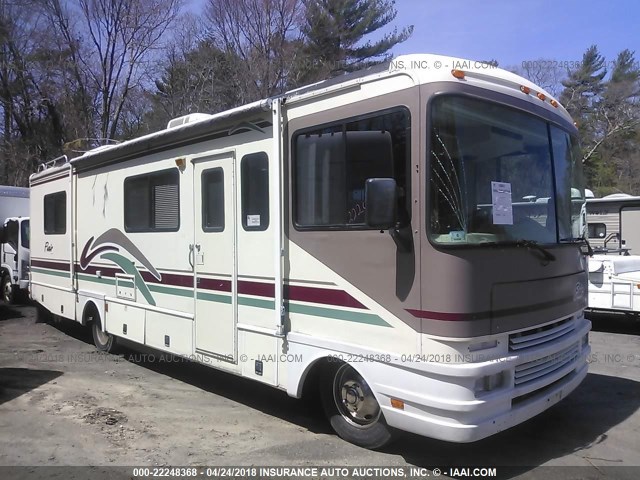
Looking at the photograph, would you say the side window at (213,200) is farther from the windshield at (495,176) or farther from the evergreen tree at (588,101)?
the evergreen tree at (588,101)

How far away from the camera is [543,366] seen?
447cm

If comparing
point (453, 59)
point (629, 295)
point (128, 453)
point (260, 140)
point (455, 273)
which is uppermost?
point (453, 59)

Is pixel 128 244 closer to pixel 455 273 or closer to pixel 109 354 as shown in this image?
pixel 109 354

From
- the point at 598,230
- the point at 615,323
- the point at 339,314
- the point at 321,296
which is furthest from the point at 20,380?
the point at 598,230

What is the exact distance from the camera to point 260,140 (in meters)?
5.16

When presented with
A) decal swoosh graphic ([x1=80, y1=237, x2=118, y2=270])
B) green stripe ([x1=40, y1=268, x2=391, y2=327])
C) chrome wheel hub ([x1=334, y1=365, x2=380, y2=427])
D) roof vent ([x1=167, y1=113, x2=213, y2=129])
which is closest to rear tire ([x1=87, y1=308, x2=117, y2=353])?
decal swoosh graphic ([x1=80, y1=237, x2=118, y2=270])

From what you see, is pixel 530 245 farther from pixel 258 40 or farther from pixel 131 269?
pixel 258 40

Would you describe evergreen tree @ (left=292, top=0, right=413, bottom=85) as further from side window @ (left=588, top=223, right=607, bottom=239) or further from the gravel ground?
the gravel ground

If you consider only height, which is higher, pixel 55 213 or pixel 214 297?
pixel 55 213

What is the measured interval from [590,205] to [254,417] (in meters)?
9.91

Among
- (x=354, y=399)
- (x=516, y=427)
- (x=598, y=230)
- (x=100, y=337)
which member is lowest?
(x=516, y=427)

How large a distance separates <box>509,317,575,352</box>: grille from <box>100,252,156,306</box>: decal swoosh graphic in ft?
13.7

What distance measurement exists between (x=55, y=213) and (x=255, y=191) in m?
5.55

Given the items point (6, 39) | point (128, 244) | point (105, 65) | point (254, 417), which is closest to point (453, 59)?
point (254, 417)
